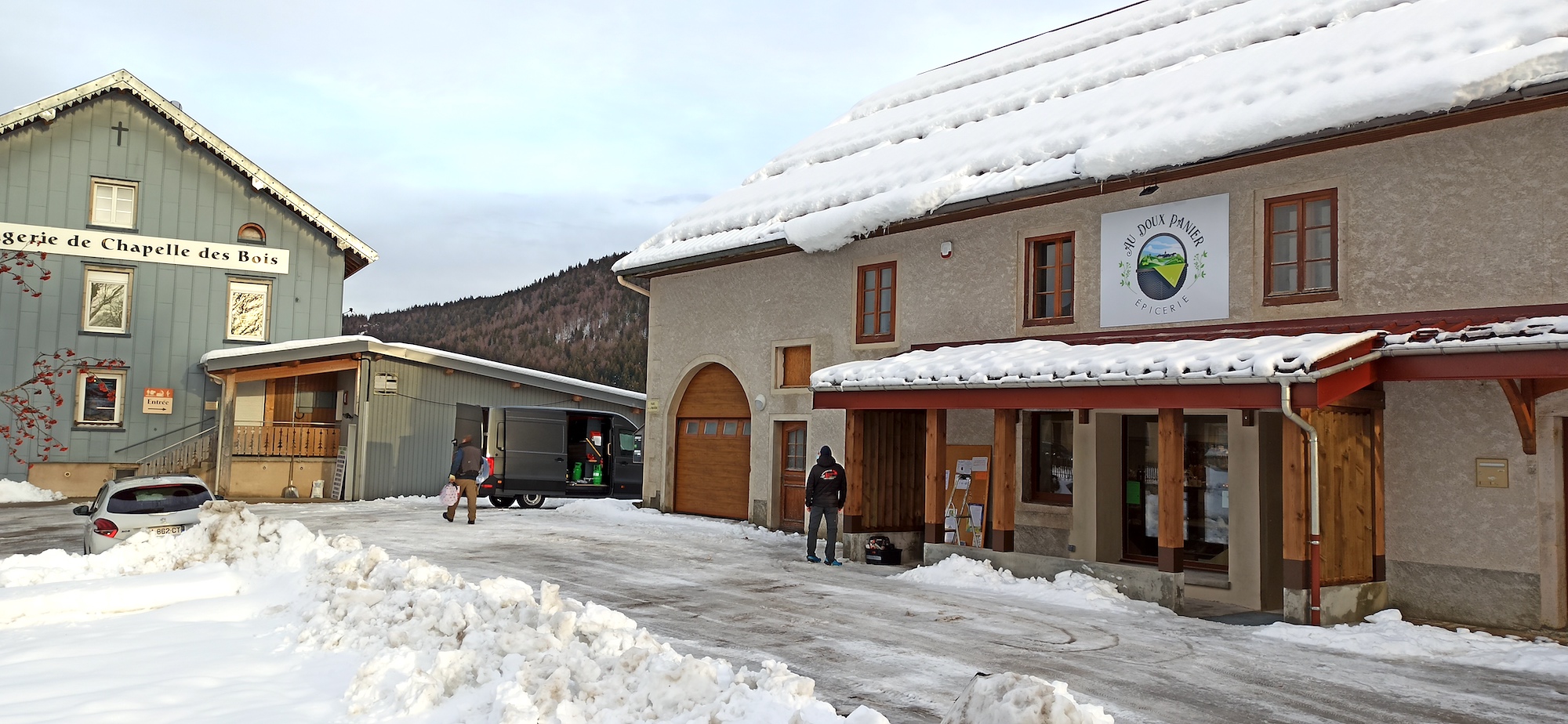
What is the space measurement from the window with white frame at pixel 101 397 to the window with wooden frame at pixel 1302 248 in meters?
24.5

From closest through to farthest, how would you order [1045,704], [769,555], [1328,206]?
[1045,704], [1328,206], [769,555]

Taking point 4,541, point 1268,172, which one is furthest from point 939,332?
point 4,541

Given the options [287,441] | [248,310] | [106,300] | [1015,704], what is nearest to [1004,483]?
[1015,704]

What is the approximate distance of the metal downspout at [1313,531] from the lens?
33.9 ft

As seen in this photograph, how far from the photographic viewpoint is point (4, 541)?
51.1 feet

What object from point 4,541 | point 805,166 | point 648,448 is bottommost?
point 4,541

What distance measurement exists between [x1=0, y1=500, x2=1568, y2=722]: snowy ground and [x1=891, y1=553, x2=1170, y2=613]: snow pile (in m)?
0.03

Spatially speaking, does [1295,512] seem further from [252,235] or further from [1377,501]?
[252,235]

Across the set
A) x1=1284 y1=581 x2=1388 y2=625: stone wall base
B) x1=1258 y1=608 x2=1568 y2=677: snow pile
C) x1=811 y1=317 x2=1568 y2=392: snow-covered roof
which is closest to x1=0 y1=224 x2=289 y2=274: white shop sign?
x1=811 y1=317 x2=1568 y2=392: snow-covered roof

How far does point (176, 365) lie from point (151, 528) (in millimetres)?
15771

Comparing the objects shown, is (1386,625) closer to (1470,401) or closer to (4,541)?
(1470,401)

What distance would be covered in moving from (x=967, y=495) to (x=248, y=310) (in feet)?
64.5

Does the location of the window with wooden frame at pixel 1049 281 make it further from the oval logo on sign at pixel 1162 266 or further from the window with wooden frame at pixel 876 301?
the window with wooden frame at pixel 876 301

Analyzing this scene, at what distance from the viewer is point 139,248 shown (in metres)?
26.1
